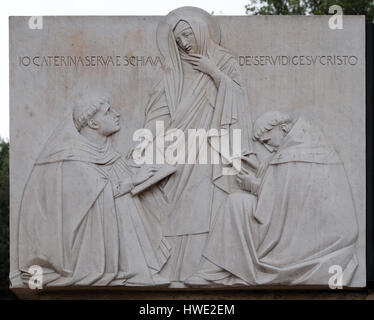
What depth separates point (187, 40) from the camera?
49.5ft

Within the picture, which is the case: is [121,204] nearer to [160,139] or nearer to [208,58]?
[160,139]

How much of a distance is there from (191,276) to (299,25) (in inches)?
147

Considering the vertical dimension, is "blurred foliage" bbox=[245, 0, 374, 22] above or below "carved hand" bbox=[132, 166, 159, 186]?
above

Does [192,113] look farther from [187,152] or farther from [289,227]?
[289,227]

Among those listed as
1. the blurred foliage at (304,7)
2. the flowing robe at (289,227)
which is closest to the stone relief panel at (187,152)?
the flowing robe at (289,227)

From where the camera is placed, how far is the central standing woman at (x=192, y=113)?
14.9m

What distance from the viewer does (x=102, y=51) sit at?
49.9 ft

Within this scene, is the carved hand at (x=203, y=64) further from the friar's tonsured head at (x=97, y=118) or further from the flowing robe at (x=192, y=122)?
the friar's tonsured head at (x=97, y=118)

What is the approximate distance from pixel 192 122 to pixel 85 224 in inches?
78.6

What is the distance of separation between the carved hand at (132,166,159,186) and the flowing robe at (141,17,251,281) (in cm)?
A: 24

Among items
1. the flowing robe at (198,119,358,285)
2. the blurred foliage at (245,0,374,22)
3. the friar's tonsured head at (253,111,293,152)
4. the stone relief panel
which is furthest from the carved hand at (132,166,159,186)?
the blurred foliage at (245,0,374,22)

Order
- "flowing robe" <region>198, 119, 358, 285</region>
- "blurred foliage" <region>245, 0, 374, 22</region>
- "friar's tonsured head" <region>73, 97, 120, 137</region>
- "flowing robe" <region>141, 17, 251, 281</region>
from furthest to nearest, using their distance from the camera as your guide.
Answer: "blurred foliage" <region>245, 0, 374, 22</region> → "friar's tonsured head" <region>73, 97, 120, 137</region> → "flowing robe" <region>141, 17, 251, 281</region> → "flowing robe" <region>198, 119, 358, 285</region>

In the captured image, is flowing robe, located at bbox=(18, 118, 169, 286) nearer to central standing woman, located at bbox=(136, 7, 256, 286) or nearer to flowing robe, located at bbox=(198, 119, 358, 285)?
central standing woman, located at bbox=(136, 7, 256, 286)

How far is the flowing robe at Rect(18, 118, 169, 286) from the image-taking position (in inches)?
582
